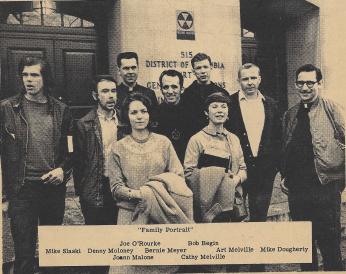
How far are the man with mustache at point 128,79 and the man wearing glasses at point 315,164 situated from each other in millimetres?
678

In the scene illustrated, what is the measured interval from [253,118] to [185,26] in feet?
1.91

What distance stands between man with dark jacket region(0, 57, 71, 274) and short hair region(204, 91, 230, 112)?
642 mm

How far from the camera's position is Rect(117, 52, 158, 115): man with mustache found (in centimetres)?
188

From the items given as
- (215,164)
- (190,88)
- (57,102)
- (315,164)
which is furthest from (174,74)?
(315,164)

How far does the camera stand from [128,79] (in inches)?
75.7

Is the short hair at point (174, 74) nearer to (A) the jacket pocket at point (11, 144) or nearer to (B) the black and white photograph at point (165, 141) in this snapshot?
(B) the black and white photograph at point (165, 141)

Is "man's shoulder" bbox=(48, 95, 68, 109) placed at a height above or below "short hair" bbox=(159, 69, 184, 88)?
below

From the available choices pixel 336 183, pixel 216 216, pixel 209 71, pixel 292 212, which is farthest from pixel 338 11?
pixel 216 216

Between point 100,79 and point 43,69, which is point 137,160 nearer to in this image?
point 100,79

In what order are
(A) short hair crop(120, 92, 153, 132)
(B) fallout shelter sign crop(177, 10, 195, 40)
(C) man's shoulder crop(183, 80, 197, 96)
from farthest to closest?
(B) fallout shelter sign crop(177, 10, 195, 40) → (C) man's shoulder crop(183, 80, 197, 96) → (A) short hair crop(120, 92, 153, 132)

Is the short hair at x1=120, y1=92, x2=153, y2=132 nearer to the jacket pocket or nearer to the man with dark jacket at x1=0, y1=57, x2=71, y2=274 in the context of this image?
the man with dark jacket at x1=0, y1=57, x2=71, y2=274

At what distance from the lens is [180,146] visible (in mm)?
1925

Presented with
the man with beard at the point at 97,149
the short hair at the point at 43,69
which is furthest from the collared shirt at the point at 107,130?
the short hair at the point at 43,69

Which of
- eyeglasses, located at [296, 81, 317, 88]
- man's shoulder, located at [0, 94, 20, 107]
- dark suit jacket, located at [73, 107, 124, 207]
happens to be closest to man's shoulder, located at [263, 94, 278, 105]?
eyeglasses, located at [296, 81, 317, 88]
